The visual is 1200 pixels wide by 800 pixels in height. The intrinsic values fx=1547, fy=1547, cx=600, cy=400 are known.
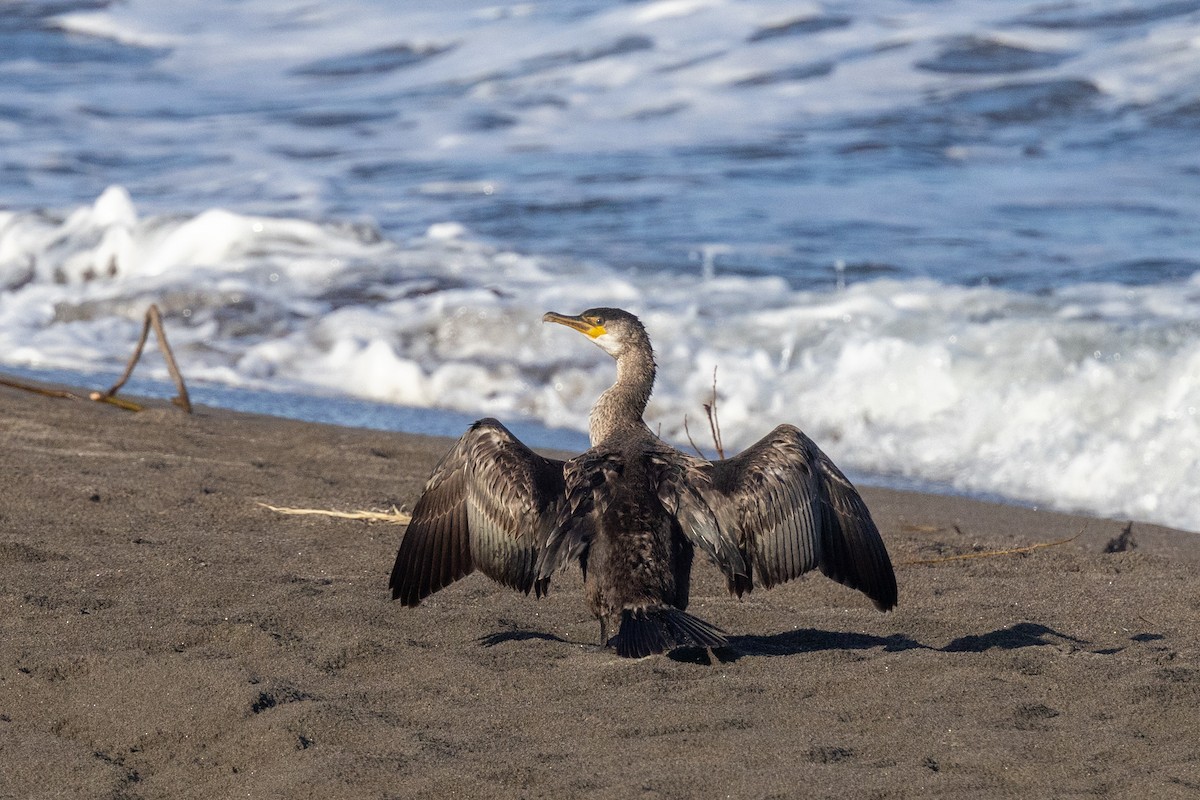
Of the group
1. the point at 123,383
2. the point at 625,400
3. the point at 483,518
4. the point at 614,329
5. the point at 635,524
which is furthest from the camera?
the point at 123,383

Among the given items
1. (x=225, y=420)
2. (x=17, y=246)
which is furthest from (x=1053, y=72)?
(x=225, y=420)

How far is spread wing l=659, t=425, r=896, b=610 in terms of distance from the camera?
183 inches

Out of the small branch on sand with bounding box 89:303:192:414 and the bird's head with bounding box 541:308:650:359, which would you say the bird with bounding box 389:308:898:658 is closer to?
the bird's head with bounding box 541:308:650:359

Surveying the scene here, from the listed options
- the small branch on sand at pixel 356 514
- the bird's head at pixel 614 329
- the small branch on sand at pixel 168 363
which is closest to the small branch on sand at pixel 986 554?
the bird's head at pixel 614 329

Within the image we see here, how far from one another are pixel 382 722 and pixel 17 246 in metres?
10.7

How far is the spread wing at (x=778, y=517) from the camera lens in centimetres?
464

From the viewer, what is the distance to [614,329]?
19.2ft

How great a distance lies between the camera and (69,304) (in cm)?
1202

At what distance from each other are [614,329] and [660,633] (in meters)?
1.75

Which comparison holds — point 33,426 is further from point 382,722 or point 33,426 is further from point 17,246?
point 17,246

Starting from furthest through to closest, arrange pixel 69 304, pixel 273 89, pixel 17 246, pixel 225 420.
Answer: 1. pixel 273 89
2. pixel 17 246
3. pixel 69 304
4. pixel 225 420

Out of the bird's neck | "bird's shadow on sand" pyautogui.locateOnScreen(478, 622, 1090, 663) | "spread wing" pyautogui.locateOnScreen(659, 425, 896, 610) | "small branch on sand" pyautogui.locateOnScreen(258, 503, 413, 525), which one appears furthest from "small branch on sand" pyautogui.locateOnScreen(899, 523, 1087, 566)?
"small branch on sand" pyautogui.locateOnScreen(258, 503, 413, 525)

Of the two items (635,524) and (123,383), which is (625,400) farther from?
(123,383)

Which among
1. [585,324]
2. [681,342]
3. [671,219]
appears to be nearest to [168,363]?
[585,324]
